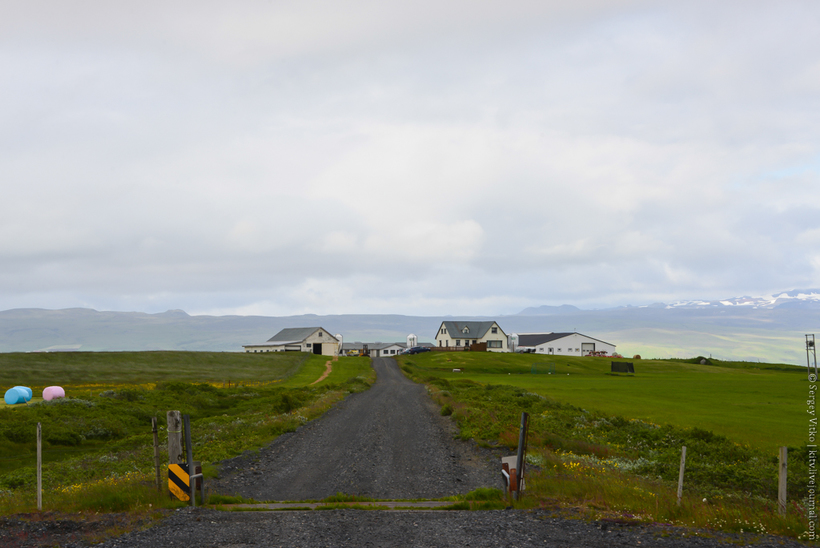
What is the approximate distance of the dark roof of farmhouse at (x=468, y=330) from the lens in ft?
473

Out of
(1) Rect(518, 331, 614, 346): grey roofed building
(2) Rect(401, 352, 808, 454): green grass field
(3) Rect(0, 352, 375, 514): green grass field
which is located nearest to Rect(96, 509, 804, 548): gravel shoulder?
(3) Rect(0, 352, 375, 514): green grass field

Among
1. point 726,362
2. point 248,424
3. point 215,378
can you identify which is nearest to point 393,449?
point 248,424

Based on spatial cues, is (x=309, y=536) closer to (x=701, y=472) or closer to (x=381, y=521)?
(x=381, y=521)

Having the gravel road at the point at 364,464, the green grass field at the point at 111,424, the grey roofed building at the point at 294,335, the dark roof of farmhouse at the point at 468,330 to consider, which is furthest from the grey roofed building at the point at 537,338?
the gravel road at the point at 364,464

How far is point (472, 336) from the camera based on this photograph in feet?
474

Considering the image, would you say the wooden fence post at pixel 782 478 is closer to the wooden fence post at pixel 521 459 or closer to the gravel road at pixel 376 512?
the gravel road at pixel 376 512

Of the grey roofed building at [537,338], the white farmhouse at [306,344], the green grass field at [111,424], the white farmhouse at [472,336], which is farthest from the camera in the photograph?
the grey roofed building at [537,338]

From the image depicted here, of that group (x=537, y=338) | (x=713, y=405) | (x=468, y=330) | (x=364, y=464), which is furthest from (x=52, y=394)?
(x=537, y=338)

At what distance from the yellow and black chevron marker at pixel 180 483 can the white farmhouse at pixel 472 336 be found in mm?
129645

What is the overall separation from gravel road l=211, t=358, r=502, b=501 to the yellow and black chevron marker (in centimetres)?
304

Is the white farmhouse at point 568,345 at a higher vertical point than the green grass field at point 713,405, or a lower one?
lower

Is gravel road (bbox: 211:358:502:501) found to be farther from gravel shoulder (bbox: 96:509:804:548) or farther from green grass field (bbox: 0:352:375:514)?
gravel shoulder (bbox: 96:509:804:548)

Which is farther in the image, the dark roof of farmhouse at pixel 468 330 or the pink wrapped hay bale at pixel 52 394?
the dark roof of farmhouse at pixel 468 330

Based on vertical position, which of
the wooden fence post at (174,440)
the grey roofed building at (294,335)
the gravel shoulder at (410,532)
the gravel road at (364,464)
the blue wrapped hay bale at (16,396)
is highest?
the wooden fence post at (174,440)
